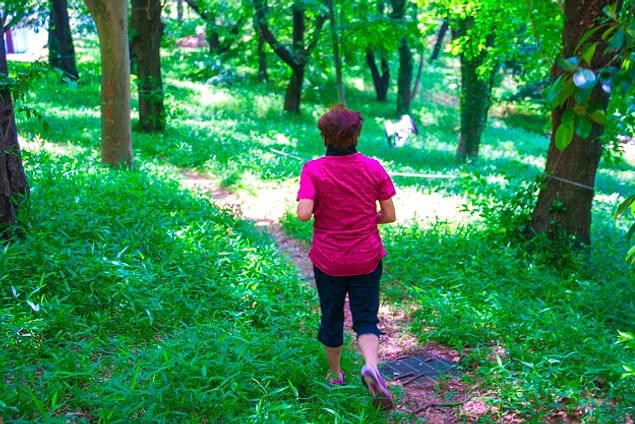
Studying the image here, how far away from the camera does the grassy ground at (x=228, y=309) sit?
3248 millimetres

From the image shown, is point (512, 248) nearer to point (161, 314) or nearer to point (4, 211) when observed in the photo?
point (161, 314)

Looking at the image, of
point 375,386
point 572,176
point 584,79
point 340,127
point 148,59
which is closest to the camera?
point 584,79

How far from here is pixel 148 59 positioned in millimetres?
12852

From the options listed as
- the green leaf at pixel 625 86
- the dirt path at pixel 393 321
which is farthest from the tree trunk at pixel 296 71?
the green leaf at pixel 625 86

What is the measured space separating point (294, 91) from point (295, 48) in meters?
1.49

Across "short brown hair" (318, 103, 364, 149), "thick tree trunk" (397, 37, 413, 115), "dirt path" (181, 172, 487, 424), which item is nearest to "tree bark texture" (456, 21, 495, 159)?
"dirt path" (181, 172, 487, 424)

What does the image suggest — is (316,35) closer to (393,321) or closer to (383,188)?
(393,321)

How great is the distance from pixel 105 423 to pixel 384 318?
3.10 meters

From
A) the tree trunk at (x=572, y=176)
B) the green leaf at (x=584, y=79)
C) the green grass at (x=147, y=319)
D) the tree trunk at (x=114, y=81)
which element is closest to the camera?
the green leaf at (x=584, y=79)

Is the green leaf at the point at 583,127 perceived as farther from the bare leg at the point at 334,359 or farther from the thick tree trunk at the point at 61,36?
the thick tree trunk at the point at 61,36

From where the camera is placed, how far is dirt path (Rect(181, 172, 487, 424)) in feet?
12.5

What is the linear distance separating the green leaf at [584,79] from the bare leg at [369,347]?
214 centimetres

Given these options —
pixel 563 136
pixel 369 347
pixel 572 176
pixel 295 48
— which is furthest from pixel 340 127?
pixel 295 48

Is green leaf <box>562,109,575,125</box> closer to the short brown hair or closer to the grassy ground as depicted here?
the short brown hair
